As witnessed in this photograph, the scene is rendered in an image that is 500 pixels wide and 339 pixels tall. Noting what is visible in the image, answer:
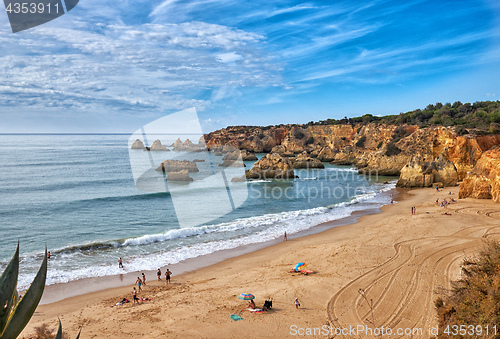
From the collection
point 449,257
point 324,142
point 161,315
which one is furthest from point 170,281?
point 324,142

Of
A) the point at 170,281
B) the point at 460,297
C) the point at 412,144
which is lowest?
the point at 170,281

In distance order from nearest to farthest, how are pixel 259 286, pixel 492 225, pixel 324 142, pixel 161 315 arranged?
pixel 161 315 → pixel 259 286 → pixel 492 225 → pixel 324 142

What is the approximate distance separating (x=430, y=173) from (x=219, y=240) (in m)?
27.7

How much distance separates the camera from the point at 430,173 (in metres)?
35.8

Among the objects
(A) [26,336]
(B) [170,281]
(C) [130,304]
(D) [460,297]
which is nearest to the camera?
(D) [460,297]

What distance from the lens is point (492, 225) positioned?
1848cm

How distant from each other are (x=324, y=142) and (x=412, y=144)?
1736 inches

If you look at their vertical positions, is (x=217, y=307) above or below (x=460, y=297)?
below

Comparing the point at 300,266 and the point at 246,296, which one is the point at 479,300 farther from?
the point at 300,266

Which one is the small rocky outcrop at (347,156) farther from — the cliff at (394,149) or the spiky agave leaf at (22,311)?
the spiky agave leaf at (22,311)

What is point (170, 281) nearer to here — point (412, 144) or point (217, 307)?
point (217, 307)

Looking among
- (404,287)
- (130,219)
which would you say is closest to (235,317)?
(404,287)

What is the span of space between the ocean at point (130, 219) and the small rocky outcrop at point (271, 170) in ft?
9.02

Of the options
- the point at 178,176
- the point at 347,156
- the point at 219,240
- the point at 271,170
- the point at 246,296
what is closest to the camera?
the point at 246,296
